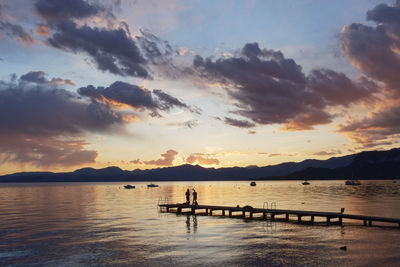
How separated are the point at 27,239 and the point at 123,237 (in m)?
9.68

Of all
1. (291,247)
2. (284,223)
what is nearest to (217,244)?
(291,247)

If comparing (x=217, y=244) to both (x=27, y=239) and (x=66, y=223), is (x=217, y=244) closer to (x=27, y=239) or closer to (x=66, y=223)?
(x=27, y=239)

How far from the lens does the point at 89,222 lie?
4772 cm

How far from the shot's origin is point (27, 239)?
34969 millimetres

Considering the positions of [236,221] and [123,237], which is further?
[236,221]

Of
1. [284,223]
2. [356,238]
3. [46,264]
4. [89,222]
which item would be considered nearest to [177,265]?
[46,264]

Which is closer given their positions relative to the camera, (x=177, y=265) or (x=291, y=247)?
(x=177, y=265)

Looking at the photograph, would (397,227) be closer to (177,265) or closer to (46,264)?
(177,265)

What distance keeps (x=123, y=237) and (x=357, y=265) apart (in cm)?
2150

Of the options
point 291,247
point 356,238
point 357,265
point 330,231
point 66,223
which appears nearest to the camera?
point 357,265

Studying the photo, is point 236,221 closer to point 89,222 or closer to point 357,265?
point 89,222

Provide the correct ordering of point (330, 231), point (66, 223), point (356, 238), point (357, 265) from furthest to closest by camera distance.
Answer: point (66, 223) → point (330, 231) → point (356, 238) → point (357, 265)

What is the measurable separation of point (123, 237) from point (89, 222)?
49.6ft

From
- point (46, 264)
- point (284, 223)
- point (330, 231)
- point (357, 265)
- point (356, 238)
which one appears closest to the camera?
point (357, 265)
